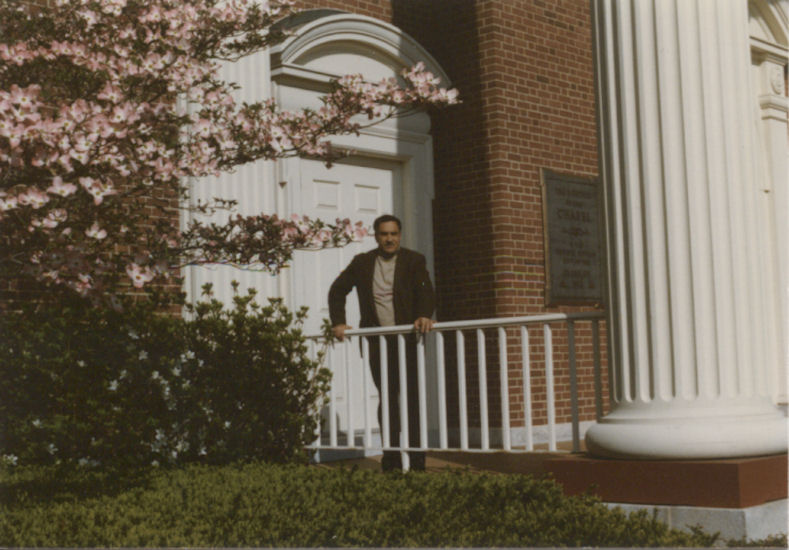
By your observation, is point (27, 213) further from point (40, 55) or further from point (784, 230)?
point (784, 230)

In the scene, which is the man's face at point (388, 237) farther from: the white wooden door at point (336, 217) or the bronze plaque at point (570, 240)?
the bronze plaque at point (570, 240)

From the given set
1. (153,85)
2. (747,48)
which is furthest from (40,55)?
(747,48)

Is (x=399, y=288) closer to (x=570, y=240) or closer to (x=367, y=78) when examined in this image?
(x=367, y=78)

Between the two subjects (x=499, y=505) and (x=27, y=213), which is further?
(x=499, y=505)

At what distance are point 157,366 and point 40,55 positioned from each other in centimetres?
246

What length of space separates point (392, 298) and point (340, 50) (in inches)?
128

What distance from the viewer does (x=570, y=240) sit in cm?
1096

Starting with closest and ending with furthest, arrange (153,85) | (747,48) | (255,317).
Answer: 1. (153,85)
2. (747,48)
3. (255,317)

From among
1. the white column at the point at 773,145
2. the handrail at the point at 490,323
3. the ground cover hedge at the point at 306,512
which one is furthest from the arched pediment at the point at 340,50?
the ground cover hedge at the point at 306,512

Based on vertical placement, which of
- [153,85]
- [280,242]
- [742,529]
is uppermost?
[153,85]

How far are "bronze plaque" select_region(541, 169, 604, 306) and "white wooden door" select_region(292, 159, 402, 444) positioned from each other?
1651mm

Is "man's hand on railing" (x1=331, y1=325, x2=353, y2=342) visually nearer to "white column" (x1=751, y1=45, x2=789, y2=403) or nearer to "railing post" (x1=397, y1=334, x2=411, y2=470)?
"railing post" (x1=397, y1=334, x2=411, y2=470)

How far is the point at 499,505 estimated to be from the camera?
17.2ft

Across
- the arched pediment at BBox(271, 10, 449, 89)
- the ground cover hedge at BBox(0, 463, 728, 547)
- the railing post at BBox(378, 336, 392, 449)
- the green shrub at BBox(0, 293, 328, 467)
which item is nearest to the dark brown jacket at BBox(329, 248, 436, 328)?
the railing post at BBox(378, 336, 392, 449)
